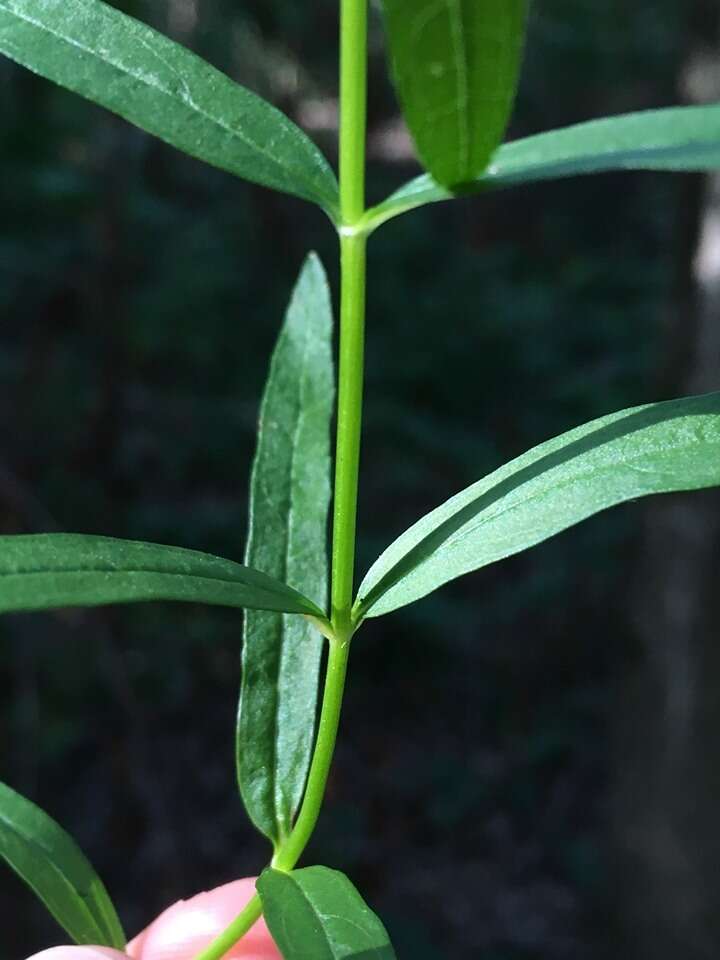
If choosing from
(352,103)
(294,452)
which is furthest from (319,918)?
(352,103)

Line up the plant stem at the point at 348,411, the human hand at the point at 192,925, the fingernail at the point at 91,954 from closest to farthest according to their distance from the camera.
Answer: the plant stem at the point at 348,411 → the fingernail at the point at 91,954 → the human hand at the point at 192,925

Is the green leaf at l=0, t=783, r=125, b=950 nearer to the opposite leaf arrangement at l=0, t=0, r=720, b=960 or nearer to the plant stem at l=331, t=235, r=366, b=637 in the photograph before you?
the opposite leaf arrangement at l=0, t=0, r=720, b=960

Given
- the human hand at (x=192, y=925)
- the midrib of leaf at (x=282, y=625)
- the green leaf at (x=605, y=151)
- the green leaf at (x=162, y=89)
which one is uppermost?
the green leaf at (x=162, y=89)

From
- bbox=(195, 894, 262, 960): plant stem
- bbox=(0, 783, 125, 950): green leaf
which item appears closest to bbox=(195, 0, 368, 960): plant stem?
bbox=(195, 894, 262, 960): plant stem

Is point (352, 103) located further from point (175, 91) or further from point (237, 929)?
point (237, 929)

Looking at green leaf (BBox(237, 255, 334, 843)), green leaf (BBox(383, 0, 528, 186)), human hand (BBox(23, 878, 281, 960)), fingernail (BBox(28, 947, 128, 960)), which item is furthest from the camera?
human hand (BBox(23, 878, 281, 960))

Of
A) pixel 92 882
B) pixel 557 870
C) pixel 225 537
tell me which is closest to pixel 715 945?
pixel 557 870

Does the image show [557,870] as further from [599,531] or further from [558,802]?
[599,531]

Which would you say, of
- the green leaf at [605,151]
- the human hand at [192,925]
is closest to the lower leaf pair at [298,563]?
the green leaf at [605,151]

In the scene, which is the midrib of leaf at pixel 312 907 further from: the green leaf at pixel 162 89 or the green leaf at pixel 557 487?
the green leaf at pixel 162 89
